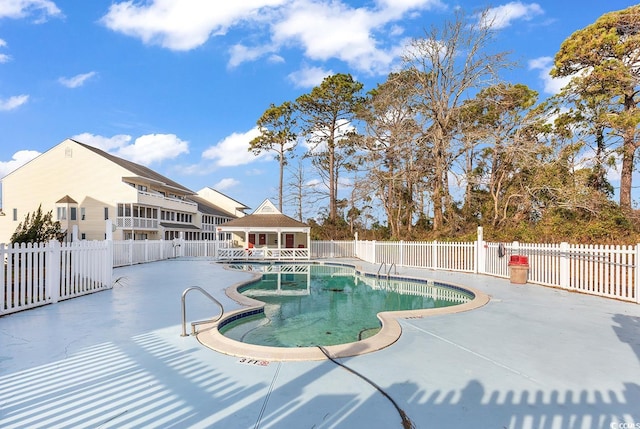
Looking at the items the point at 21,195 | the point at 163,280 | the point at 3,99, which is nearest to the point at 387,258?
the point at 163,280

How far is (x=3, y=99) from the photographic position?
65.9 feet

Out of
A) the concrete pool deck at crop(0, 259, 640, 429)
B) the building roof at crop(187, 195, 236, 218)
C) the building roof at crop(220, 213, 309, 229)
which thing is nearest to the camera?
the concrete pool deck at crop(0, 259, 640, 429)

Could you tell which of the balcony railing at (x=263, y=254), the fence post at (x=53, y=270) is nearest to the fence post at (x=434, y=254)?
the balcony railing at (x=263, y=254)

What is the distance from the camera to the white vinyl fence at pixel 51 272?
620cm

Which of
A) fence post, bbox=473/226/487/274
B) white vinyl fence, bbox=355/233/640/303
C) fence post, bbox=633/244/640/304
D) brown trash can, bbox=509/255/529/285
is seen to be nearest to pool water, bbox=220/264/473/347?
brown trash can, bbox=509/255/529/285

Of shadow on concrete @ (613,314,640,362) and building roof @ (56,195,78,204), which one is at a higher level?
building roof @ (56,195,78,204)

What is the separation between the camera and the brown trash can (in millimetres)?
10125

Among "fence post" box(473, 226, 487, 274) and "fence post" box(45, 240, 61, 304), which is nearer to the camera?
"fence post" box(45, 240, 61, 304)

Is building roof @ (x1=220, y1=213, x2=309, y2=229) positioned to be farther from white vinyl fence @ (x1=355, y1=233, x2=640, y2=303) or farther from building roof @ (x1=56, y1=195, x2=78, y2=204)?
building roof @ (x1=56, y1=195, x2=78, y2=204)

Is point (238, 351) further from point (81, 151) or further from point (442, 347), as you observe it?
point (81, 151)

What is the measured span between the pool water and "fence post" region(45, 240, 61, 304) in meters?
3.96

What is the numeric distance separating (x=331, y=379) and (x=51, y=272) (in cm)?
666

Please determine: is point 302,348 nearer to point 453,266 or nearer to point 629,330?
point 629,330

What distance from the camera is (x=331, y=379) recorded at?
137 inches
